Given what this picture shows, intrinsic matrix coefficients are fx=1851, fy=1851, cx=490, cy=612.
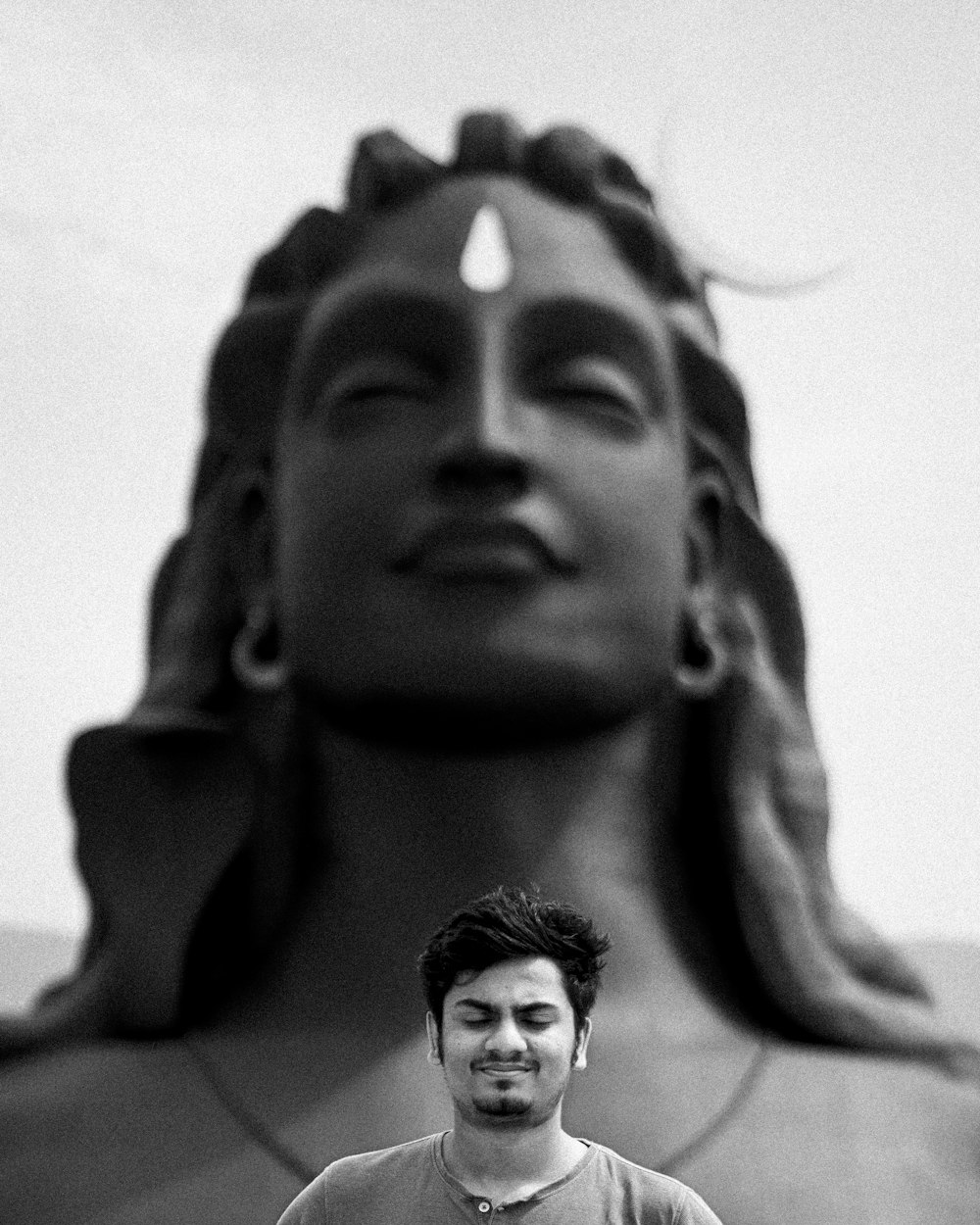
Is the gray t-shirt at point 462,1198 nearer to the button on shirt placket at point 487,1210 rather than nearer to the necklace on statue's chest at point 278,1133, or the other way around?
the button on shirt placket at point 487,1210

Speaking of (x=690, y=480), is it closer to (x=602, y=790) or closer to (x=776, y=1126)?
(x=602, y=790)

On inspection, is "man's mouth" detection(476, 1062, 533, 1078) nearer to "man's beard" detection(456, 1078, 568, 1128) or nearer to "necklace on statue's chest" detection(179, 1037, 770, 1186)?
"man's beard" detection(456, 1078, 568, 1128)

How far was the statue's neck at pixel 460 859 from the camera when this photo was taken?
15.0 ft

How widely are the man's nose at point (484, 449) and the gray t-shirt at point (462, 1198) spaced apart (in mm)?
2722

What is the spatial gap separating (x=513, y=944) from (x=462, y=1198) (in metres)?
0.27

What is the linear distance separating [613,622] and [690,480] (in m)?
0.74

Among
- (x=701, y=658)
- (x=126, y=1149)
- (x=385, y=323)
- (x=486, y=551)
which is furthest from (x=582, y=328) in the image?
(x=126, y=1149)

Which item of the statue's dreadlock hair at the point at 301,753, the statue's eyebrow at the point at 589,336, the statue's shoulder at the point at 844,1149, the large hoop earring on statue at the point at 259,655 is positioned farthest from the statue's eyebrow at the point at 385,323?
the statue's shoulder at the point at 844,1149

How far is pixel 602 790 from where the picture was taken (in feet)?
15.6

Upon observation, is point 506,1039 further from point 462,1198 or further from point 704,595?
point 704,595

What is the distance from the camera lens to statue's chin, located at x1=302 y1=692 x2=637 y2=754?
180 inches

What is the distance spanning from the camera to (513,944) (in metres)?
2.01

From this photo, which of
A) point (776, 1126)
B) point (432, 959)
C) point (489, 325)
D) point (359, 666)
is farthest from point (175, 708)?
point (432, 959)

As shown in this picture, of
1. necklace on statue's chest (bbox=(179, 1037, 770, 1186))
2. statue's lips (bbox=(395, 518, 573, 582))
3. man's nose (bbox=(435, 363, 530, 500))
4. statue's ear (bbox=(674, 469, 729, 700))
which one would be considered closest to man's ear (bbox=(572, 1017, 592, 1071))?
necklace on statue's chest (bbox=(179, 1037, 770, 1186))
